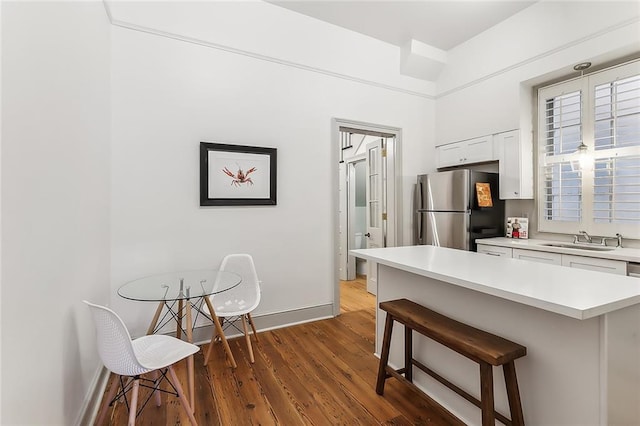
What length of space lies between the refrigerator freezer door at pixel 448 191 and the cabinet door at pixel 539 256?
689 mm

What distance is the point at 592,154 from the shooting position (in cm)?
307

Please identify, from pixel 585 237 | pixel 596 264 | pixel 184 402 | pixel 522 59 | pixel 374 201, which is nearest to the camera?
pixel 184 402

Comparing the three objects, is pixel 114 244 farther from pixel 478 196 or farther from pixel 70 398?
pixel 478 196

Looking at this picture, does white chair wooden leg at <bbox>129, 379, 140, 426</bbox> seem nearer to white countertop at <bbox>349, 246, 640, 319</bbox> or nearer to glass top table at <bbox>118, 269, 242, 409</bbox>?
glass top table at <bbox>118, 269, 242, 409</bbox>

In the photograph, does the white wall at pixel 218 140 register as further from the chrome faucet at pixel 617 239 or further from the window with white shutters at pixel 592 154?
the chrome faucet at pixel 617 239

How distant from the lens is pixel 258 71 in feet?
10.3

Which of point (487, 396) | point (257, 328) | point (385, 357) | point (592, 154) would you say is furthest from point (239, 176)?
point (592, 154)

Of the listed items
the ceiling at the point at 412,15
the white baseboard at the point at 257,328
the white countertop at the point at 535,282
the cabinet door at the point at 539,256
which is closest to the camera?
the white countertop at the point at 535,282

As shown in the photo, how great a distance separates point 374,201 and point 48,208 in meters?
3.95

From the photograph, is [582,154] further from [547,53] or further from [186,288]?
[186,288]

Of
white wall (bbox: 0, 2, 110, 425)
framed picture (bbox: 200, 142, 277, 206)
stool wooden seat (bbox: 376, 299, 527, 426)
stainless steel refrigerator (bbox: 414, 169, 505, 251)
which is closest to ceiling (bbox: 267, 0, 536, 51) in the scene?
framed picture (bbox: 200, 142, 277, 206)

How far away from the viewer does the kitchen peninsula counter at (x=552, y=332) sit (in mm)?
1226

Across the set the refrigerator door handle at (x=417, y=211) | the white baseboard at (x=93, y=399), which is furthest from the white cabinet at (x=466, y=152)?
the white baseboard at (x=93, y=399)

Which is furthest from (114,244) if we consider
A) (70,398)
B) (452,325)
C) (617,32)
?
(617,32)
